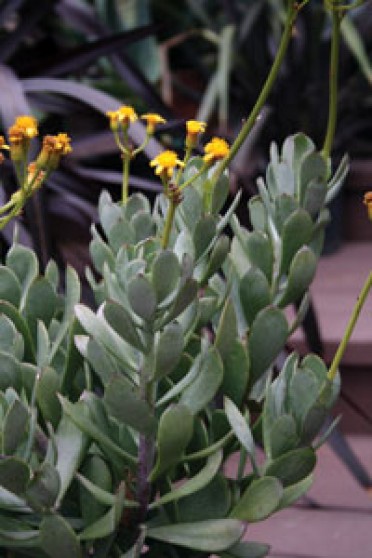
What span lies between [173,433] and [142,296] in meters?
0.09

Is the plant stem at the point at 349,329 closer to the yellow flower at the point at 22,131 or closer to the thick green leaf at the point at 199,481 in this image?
the thick green leaf at the point at 199,481

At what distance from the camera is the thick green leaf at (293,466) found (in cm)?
59

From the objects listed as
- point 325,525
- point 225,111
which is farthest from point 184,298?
point 225,111

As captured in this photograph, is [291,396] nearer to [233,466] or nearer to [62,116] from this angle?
[233,466]

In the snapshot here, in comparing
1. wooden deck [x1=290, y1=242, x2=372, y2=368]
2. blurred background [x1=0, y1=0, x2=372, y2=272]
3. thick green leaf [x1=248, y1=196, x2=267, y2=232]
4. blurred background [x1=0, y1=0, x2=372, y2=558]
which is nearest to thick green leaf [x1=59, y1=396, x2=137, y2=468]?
thick green leaf [x1=248, y1=196, x2=267, y2=232]

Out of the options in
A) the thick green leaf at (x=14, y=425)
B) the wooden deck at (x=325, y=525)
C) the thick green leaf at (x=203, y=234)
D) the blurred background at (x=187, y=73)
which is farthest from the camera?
the blurred background at (x=187, y=73)

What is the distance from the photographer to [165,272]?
20.8 inches

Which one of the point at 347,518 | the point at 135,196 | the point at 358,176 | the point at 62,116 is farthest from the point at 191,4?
the point at 135,196

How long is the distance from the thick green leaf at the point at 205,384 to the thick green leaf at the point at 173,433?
3cm

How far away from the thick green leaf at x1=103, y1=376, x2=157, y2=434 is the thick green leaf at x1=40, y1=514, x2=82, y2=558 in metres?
0.06

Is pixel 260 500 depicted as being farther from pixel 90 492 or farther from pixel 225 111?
pixel 225 111

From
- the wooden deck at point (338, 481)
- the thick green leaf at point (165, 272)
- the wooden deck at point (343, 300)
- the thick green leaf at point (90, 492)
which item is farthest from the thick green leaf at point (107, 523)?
the wooden deck at point (343, 300)

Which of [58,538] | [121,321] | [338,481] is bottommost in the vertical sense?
[338,481]

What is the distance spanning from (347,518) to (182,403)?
3.18ft
